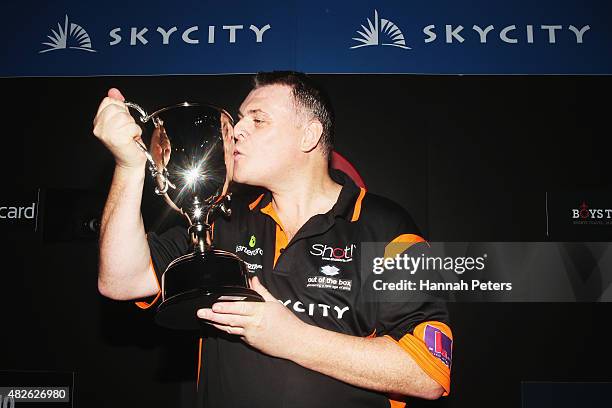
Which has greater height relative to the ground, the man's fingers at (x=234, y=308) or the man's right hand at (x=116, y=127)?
the man's right hand at (x=116, y=127)

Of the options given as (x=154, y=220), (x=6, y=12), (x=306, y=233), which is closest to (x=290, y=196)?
(x=306, y=233)

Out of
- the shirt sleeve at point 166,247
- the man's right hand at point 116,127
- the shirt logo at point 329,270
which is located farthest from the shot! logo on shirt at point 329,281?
the man's right hand at point 116,127

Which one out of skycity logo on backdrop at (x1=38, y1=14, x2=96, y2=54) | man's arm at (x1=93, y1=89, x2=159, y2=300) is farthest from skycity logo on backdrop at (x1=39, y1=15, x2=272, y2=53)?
man's arm at (x1=93, y1=89, x2=159, y2=300)

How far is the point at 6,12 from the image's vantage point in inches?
91.9

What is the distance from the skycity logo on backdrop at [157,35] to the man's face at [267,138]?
68 centimetres

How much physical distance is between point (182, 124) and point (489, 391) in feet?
5.32

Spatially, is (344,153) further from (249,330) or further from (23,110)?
(23,110)

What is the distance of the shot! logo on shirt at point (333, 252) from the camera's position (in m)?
1.60

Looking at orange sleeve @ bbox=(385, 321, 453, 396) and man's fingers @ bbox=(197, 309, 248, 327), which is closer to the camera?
man's fingers @ bbox=(197, 309, 248, 327)

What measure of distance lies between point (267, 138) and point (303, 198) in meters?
0.24

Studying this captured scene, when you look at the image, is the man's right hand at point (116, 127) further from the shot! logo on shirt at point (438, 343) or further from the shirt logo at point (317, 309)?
the shot! logo on shirt at point (438, 343)

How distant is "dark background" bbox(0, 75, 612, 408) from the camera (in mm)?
2066

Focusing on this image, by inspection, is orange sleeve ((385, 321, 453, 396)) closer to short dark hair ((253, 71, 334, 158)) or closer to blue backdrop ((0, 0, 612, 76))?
short dark hair ((253, 71, 334, 158))

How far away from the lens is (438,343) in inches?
53.4
